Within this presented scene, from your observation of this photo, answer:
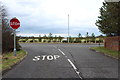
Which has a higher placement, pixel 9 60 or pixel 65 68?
pixel 9 60

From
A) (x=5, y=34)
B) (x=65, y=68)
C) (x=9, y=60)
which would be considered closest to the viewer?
(x=65, y=68)

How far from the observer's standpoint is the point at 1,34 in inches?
632

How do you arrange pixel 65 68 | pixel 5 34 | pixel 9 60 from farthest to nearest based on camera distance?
pixel 5 34 → pixel 9 60 → pixel 65 68

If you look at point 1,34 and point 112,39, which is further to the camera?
point 112,39

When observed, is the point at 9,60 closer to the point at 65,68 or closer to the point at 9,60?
the point at 9,60

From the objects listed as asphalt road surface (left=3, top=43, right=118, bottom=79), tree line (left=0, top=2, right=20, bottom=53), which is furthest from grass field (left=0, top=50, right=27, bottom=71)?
tree line (left=0, top=2, right=20, bottom=53)

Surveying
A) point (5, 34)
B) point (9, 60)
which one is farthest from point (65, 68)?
point (5, 34)

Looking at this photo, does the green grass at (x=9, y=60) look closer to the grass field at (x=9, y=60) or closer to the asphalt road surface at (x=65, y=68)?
the grass field at (x=9, y=60)

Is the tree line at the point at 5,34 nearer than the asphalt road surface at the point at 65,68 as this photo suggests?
No

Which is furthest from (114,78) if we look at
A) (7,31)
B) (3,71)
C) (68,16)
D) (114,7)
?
(68,16)

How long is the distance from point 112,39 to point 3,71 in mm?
16606

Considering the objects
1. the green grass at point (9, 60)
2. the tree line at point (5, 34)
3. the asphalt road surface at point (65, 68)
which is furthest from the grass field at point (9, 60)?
the tree line at point (5, 34)

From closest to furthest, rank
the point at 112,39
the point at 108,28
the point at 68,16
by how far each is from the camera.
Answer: the point at 108,28
the point at 112,39
the point at 68,16

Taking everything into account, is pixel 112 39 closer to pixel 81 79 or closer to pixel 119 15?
pixel 119 15
